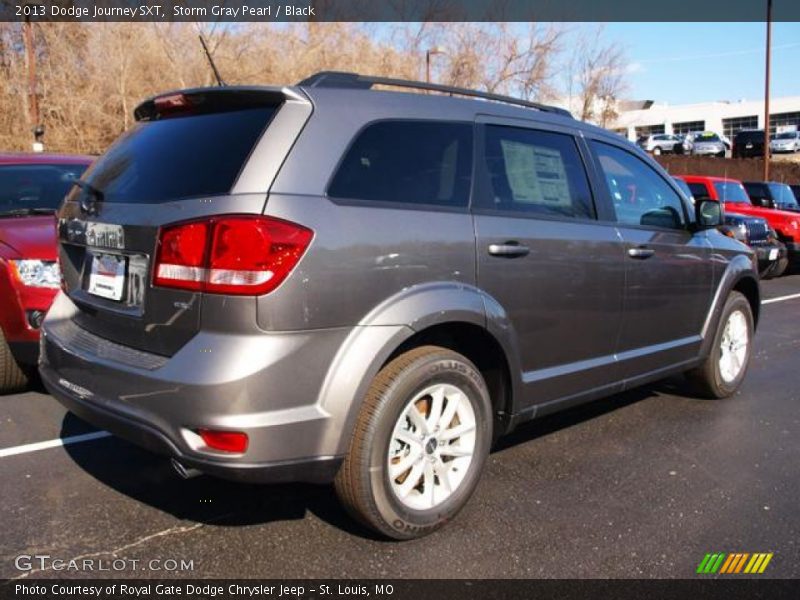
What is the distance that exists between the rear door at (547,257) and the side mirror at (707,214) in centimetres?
113

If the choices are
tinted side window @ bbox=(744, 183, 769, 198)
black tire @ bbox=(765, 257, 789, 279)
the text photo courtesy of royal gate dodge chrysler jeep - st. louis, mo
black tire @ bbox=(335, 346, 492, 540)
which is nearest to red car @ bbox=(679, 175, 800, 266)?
black tire @ bbox=(765, 257, 789, 279)

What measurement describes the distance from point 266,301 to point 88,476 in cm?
183

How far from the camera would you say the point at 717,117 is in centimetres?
8188

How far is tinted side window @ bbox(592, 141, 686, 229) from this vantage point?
4.21 m

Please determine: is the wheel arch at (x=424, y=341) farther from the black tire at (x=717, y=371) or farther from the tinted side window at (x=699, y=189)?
the tinted side window at (x=699, y=189)

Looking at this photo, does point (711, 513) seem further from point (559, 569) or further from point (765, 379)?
point (765, 379)

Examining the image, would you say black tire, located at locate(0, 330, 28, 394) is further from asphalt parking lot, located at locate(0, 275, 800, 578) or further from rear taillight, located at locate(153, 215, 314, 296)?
rear taillight, located at locate(153, 215, 314, 296)

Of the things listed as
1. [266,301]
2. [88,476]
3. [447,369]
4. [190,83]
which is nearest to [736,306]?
[447,369]

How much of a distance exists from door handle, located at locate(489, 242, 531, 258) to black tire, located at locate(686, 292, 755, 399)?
2.31 meters

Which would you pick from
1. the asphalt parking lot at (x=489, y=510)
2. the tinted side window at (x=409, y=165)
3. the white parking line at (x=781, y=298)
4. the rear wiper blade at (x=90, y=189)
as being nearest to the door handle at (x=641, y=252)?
the asphalt parking lot at (x=489, y=510)

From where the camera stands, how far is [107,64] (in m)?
23.1

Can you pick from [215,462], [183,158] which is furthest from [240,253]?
[215,462]

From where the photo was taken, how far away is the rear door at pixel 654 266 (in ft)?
13.7

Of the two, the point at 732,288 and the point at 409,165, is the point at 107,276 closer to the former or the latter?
the point at 409,165
